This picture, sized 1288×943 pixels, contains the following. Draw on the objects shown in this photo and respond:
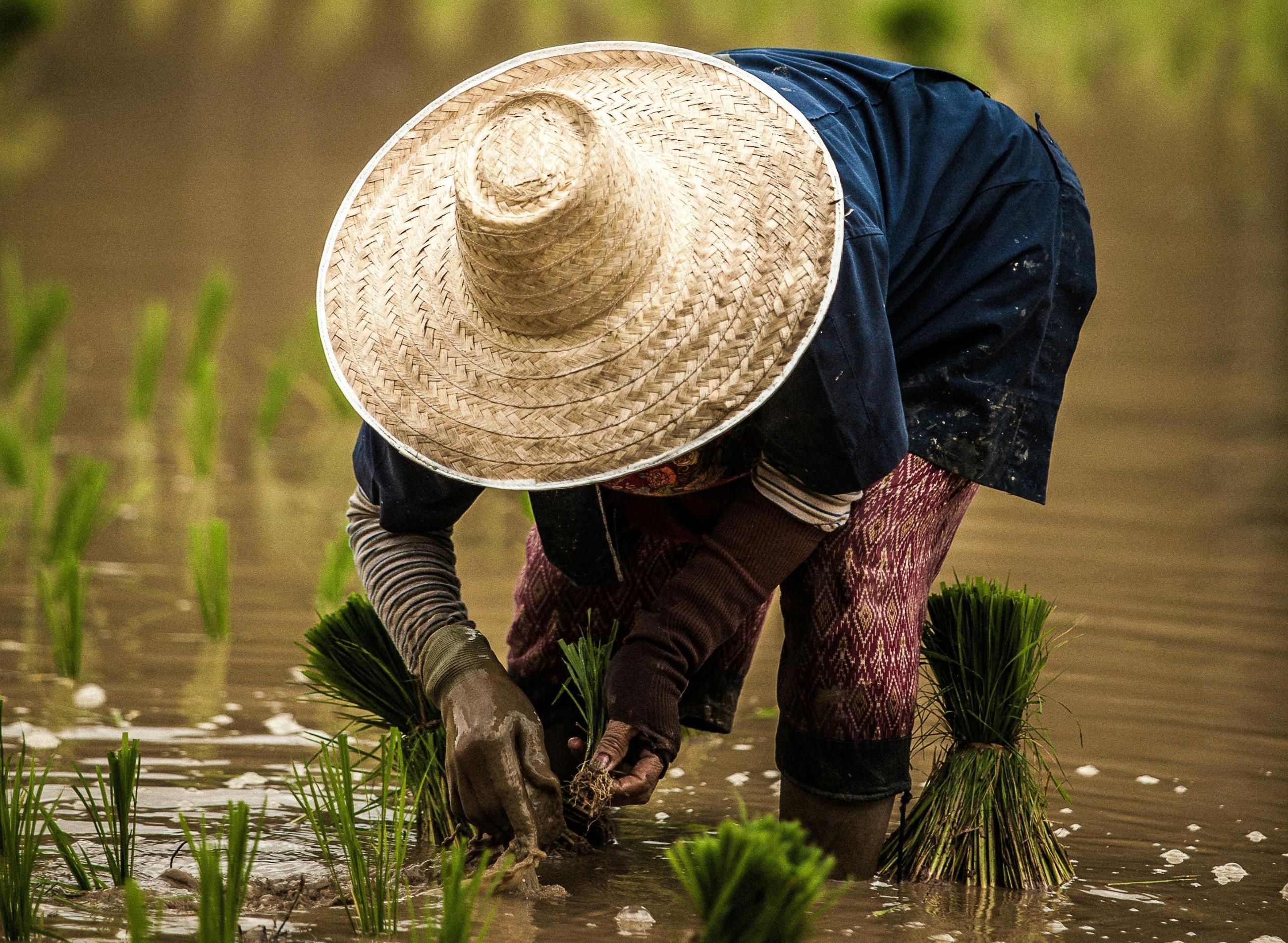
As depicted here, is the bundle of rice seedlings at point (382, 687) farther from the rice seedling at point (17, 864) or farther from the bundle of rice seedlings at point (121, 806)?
the rice seedling at point (17, 864)

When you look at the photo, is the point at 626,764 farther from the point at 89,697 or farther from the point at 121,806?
the point at 89,697

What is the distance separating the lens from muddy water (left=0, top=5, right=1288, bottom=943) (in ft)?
7.88

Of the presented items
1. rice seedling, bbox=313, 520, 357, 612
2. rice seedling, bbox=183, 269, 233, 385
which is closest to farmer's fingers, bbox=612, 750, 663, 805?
rice seedling, bbox=313, 520, 357, 612

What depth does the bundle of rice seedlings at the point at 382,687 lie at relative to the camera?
2.48m

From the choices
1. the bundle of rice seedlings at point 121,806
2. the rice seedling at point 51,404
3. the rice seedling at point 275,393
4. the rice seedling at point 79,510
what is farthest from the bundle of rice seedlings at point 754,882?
the rice seedling at point 275,393

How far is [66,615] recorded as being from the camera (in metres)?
3.22

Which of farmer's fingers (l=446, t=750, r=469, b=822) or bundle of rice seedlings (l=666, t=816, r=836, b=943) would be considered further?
farmer's fingers (l=446, t=750, r=469, b=822)

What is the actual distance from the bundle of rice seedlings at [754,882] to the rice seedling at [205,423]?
10.3ft

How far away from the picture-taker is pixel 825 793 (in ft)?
7.58

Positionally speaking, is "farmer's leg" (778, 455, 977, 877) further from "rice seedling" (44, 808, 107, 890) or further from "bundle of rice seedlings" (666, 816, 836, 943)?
"rice seedling" (44, 808, 107, 890)

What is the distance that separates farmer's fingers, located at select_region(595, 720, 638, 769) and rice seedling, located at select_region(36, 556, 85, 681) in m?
1.41

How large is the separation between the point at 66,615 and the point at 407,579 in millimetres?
1196

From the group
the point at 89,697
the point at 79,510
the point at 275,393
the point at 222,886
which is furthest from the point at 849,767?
the point at 275,393

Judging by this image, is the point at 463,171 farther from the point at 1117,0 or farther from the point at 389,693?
the point at 1117,0
